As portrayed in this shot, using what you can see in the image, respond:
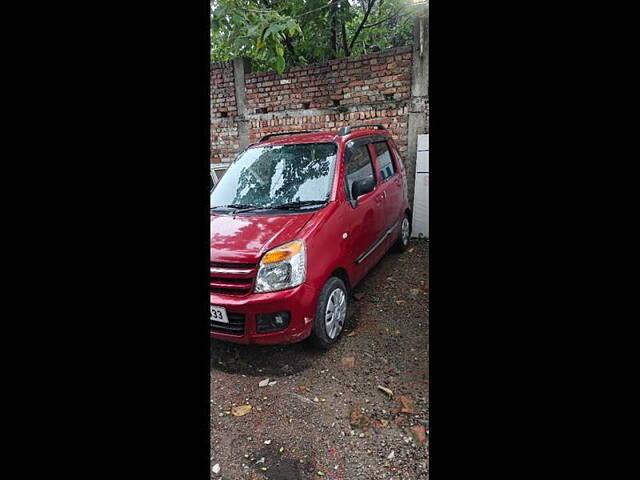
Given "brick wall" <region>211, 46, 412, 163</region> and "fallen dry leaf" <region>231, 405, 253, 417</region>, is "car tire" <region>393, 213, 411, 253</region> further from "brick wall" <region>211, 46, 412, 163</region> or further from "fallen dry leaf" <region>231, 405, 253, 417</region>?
"fallen dry leaf" <region>231, 405, 253, 417</region>

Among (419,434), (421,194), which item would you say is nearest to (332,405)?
(419,434)

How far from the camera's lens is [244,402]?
2145mm

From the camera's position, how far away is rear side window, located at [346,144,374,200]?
2.98 meters

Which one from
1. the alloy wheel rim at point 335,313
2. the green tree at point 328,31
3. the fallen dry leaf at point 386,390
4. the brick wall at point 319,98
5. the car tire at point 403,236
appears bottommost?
the fallen dry leaf at point 386,390

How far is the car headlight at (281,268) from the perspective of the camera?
225 centimetres

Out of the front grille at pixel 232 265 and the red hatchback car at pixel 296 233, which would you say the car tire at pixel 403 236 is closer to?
the red hatchback car at pixel 296 233

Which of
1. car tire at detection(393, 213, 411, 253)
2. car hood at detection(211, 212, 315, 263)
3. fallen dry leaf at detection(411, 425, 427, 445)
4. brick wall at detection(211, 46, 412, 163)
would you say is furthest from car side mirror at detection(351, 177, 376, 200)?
brick wall at detection(211, 46, 412, 163)

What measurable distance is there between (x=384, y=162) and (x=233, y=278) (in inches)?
80.6

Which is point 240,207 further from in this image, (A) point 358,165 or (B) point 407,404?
(B) point 407,404

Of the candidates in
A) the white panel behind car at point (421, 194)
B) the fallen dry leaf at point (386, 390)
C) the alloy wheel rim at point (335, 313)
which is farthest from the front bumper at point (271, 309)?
the white panel behind car at point (421, 194)

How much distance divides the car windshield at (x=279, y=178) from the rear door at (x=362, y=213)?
0.62ft
